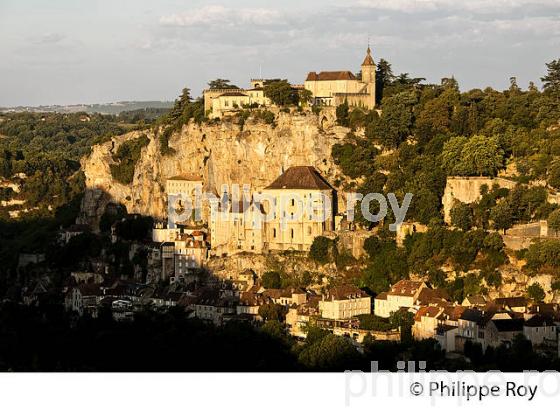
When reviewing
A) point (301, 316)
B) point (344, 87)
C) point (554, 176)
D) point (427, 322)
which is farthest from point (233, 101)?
point (427, 322)

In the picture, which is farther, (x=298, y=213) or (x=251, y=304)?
(x=298, y=213)

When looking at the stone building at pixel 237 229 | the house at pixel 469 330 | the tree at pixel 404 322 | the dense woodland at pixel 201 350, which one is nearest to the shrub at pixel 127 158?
the stone building at pixel 237 229

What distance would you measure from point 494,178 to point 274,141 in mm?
7752

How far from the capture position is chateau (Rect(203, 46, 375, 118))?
48.7m

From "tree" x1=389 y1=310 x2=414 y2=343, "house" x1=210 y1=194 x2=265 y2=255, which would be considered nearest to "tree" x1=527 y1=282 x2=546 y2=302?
"tree" x1=389 y1=310 x2=414 y2=343

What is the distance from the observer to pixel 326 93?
4931 centimetres

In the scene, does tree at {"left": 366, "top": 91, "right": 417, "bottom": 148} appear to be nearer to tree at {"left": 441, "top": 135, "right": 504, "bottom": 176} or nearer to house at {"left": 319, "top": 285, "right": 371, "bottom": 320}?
tree at {"left": 441, "top": 135, "right": 504, "bottom": 176}

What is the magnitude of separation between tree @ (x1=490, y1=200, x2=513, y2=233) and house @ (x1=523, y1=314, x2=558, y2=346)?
5.65 metres

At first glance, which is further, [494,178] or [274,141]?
[274,141]

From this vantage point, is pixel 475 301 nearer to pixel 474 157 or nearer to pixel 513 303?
pixel 513 303

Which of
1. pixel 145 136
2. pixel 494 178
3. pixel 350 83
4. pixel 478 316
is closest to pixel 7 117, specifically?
pixel 145 136

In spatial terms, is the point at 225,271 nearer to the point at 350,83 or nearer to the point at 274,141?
the point at 274,141

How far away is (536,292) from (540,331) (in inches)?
120

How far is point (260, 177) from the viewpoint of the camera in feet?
157
